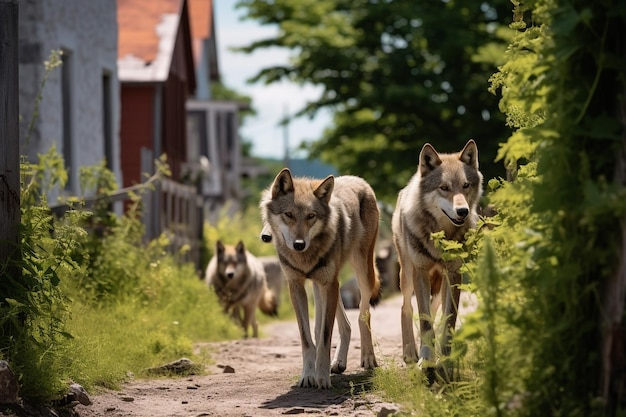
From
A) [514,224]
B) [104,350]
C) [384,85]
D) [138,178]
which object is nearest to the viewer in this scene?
[514,224]

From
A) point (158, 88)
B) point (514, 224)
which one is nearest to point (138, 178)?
point (158, 88)

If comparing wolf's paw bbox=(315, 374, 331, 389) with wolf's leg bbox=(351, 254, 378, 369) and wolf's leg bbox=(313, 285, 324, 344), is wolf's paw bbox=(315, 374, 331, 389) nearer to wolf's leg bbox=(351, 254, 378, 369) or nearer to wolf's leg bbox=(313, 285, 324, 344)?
wolf's leg bbox=(313, 285, 324, 344)

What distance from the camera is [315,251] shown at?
881 centimetres

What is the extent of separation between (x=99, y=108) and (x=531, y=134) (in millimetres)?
13200

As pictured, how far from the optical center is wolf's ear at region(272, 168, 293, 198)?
8883 millimetres

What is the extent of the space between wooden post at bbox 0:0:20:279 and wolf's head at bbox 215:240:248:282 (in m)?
9.16

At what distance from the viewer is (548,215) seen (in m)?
5.53

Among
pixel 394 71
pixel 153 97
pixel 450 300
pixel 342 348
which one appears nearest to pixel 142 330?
pixel 342 348

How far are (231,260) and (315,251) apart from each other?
8182 mm

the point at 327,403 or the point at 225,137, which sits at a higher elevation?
the point at 225,137

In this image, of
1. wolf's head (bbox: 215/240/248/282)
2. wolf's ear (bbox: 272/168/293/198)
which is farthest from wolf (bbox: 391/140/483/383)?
wolf's head (bbox: 215/240/248/282)

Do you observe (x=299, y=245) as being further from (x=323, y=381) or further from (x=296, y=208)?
(x=323, y=381)

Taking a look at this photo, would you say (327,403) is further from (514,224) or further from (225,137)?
(225,137)

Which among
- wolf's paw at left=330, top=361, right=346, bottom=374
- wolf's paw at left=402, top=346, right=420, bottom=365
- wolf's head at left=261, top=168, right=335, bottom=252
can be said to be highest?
wolf's head at left=261, top=168, right=335, bottom=252
